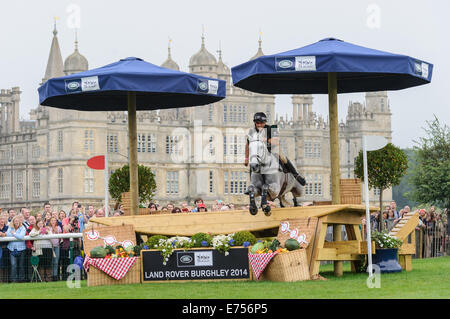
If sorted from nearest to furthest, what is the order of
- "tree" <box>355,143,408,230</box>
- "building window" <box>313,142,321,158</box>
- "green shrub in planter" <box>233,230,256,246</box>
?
"green shrub in planter" <box>233,230,256,246</box>, "tree" <box>355,143,408,230</box>, "building window" <box>313,142,321,158</box>

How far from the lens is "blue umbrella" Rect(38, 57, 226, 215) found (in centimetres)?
1560

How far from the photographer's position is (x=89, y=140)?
6956 cm

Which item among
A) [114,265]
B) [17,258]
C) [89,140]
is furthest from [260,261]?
[89,140]

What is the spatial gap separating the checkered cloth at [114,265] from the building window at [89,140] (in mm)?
54609

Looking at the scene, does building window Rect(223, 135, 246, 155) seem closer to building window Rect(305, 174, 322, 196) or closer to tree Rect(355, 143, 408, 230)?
building window Rect(305, 174, 322, 196)

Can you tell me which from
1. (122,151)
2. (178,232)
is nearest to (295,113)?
(122,151)

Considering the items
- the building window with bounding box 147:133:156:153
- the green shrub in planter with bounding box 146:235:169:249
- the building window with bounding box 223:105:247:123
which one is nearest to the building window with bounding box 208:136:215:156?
the building window with bounding box 223:105:247:123

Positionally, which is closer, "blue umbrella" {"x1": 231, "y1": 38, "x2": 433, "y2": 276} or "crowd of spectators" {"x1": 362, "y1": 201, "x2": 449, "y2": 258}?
"blue umbrella" {"x1": 231, "y1": 38, "x2": 433, "y2": 276}

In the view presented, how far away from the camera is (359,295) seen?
1224 centimetres

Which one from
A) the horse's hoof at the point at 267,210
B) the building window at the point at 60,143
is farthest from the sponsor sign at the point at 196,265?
the building window at the point at 60,143

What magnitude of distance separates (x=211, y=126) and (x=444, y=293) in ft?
212

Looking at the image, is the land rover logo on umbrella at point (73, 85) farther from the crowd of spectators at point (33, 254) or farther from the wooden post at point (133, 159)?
the crowd of spectators at point (33, 254)

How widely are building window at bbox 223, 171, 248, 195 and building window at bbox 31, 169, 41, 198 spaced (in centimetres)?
1434

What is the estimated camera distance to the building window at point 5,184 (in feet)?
239
